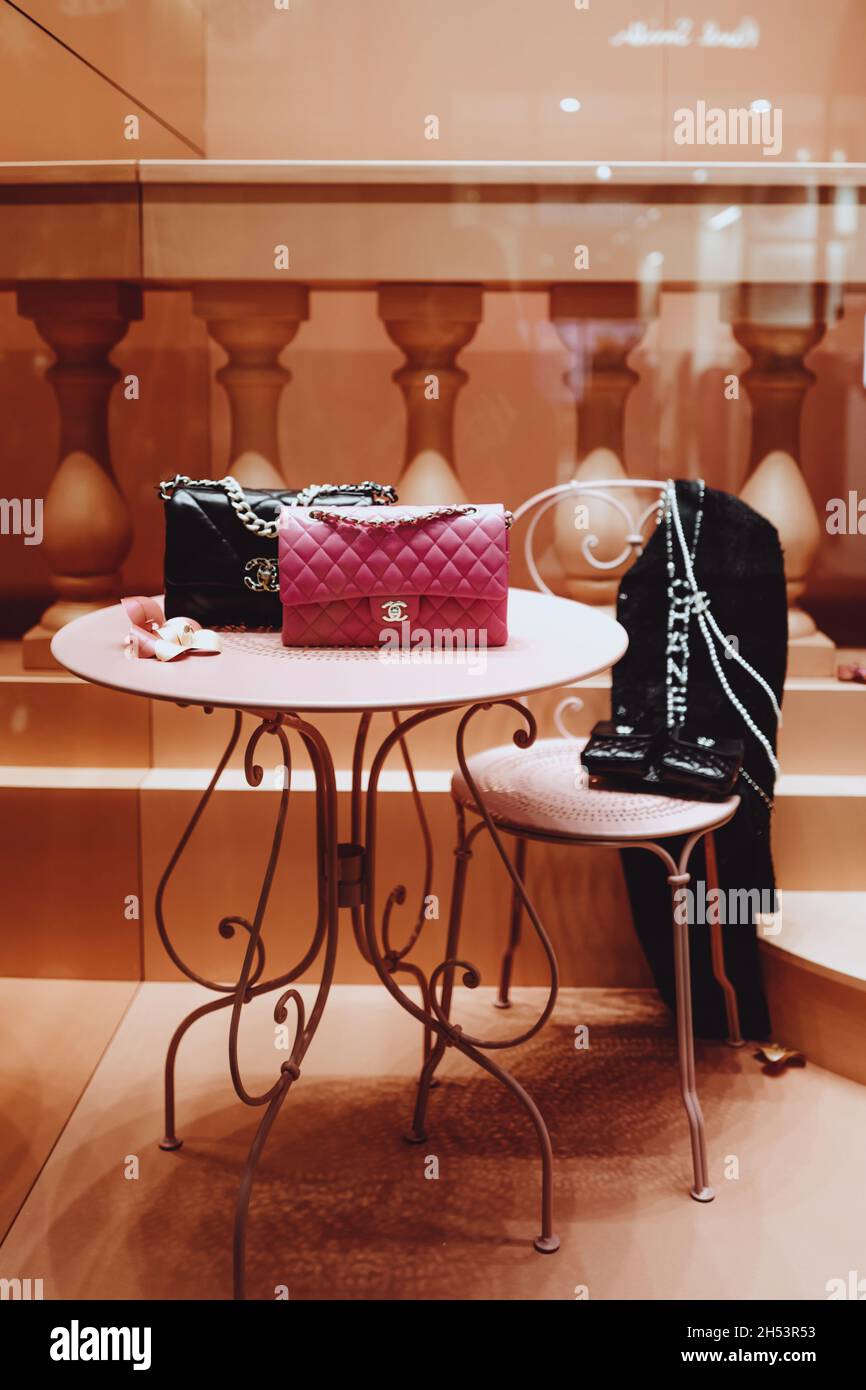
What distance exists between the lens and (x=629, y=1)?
9.86 ft

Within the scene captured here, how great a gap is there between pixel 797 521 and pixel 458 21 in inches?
55.4

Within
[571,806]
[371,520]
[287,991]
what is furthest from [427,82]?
[287,991]

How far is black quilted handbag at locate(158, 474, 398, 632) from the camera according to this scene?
194 cm

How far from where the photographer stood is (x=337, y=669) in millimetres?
1698

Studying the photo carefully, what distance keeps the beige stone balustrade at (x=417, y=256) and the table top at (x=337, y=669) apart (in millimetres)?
716

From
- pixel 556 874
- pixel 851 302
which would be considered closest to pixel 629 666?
pixel 556 874

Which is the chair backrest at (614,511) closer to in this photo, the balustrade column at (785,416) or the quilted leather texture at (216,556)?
the balustrade column at (785,416)

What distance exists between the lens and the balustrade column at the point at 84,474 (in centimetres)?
246

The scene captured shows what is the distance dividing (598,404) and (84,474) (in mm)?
1079

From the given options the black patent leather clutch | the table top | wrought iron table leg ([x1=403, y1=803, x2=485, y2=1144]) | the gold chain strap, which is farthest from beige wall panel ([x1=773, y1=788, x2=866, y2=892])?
the gold chain strap

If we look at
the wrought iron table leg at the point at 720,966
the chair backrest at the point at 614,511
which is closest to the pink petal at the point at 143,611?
the chair backrest at the point at 614,511

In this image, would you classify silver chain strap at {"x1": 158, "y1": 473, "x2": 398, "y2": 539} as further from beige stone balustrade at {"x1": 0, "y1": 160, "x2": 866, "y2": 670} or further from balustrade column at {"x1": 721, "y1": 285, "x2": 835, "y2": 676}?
balustrade column at {"x1": 721, "y1": 285, "x2": 835, "y2": 676}

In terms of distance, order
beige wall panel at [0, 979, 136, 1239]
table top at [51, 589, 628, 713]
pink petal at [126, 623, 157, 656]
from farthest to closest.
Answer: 1. beige wall panel at [0, 979, 136, 1239]
2. pink petal at [126, 623, 157, 656]
3. table top at [51, 589, 628, 713]

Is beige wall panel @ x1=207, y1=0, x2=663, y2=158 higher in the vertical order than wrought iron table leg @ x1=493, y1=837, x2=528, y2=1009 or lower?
higher
